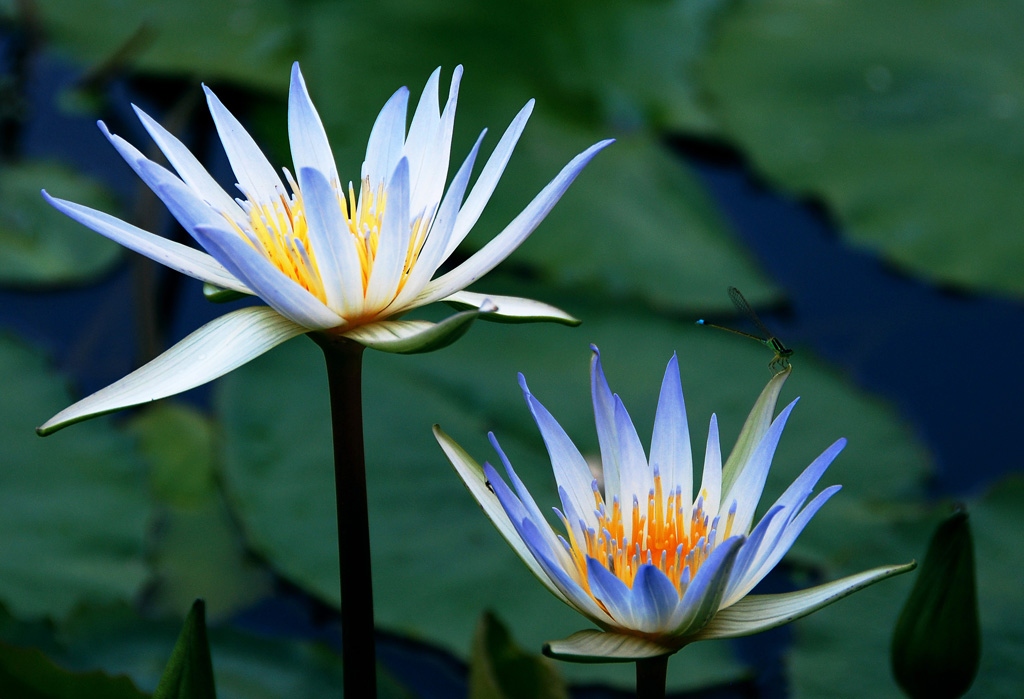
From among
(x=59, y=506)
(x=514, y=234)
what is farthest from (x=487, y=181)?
(x=59, y=506)

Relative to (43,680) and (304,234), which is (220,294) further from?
(43,680)

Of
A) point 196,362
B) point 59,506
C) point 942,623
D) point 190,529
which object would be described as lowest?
Result: point 190,529

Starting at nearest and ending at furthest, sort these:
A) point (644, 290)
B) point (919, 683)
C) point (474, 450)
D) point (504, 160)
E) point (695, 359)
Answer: point (504, 160) < point (919, 683) < point (474, 450) < point (695, 359) < point (644, 290)

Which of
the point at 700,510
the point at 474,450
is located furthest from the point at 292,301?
the point at 474,450

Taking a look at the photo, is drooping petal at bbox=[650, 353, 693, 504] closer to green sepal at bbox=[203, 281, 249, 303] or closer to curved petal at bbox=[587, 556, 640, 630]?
curved petal at bbox=[587, 556, 640, 630]

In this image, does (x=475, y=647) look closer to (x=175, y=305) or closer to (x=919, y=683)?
(x=919, y=683)

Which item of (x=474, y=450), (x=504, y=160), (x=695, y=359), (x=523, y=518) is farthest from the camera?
(x=695, y=359)

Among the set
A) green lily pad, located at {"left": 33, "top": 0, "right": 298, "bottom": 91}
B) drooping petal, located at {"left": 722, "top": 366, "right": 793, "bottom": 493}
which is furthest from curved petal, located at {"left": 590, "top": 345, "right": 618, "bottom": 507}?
green lily pad, located at {"left": 33, "top": 0, "right": 298, "bottom": 91}
